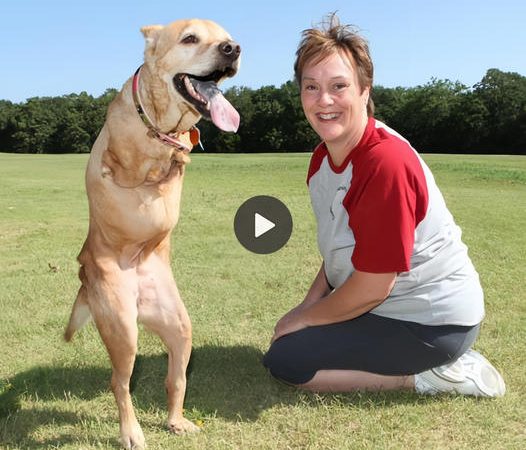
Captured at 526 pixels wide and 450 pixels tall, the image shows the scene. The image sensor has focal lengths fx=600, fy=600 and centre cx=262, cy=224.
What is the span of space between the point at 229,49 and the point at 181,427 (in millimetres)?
1969

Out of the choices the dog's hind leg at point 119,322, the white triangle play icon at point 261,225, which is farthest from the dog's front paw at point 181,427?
the white triangle play icon at point 261,225

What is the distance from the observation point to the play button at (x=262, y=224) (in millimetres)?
4707

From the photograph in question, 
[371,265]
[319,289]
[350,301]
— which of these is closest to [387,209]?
[371,265]

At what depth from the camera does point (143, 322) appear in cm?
315

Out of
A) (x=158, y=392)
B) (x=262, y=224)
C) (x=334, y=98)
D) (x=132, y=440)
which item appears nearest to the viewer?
(x=132, y=440)

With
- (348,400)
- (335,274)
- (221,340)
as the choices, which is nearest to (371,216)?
(335,274)

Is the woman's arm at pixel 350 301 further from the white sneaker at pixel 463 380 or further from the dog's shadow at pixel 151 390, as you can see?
the white sneaker at pixel 463 380

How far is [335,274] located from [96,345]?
76.9 inches

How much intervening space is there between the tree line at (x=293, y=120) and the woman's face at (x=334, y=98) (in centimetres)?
5015

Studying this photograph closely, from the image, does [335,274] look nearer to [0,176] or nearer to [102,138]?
[102,138]

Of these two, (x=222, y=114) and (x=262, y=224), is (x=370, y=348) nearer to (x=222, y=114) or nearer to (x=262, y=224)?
(x=262, y=224)

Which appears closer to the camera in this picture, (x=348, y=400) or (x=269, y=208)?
(x=348, y=400)

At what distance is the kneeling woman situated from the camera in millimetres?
3141

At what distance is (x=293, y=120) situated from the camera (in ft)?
206
